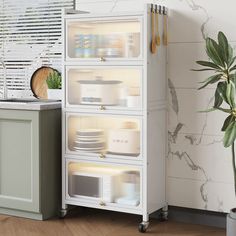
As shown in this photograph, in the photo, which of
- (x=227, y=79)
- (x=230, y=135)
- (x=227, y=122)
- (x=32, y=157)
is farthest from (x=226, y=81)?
(x=32, y=157)

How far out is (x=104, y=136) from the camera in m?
4.25

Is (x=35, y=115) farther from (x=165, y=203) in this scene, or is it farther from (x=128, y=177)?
(x=165, y=203)

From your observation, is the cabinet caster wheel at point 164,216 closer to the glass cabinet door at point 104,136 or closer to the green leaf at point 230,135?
the glass cabinet door at point 104,136

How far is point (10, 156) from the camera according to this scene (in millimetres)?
4273

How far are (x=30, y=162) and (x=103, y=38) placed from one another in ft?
3.47

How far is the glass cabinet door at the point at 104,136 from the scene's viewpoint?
4.05 m

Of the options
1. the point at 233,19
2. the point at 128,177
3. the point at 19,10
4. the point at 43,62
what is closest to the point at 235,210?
the point at 128,177

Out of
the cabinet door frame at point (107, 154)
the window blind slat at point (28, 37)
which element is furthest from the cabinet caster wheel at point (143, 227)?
the window blind slat at point (28, 37)

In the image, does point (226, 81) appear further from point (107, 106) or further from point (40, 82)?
point (40, 82)

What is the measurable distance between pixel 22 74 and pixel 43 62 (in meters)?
0.27

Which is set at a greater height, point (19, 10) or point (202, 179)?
point (19, 10)

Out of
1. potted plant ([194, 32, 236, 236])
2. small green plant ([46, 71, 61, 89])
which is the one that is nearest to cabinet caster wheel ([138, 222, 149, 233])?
potted plant ([194, 32, 236, 236])

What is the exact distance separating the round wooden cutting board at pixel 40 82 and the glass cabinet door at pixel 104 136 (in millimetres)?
759

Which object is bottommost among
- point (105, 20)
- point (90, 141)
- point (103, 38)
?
point (90, 141)
